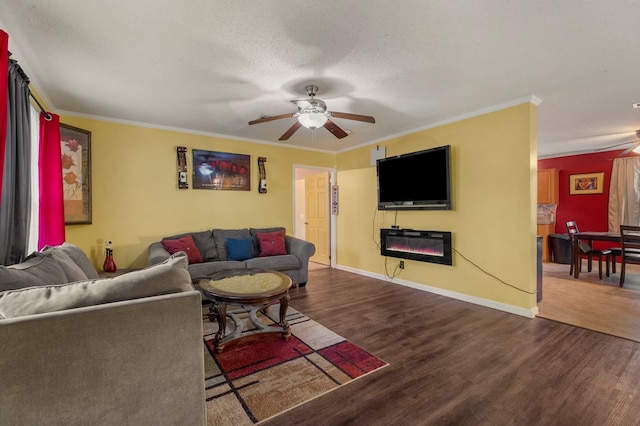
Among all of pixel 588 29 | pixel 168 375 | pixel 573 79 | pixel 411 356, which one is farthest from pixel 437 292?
pixel 168 375

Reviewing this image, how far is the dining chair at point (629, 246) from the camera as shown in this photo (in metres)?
4.25

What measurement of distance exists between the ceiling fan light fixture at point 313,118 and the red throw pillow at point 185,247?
7.88 feet

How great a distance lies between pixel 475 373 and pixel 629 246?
4.22 meters

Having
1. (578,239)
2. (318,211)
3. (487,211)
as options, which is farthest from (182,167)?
(578,239)

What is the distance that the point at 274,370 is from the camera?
221 centimetres

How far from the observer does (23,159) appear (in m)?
2.13

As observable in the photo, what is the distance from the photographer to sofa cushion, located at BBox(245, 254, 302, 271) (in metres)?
4.14

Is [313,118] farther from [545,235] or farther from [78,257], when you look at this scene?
[545,235]

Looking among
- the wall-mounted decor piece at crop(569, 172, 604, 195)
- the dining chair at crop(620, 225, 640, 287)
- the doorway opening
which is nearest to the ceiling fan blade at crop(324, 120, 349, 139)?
the doorway opening

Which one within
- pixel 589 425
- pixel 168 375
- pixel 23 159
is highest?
pixel 23 159

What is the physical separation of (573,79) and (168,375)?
4.02 m

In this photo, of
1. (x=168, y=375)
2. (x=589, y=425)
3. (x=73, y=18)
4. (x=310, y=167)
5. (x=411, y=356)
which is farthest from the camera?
(x=310, y=167)

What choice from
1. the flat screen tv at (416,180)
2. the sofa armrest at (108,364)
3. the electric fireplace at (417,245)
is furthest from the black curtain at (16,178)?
the electric fireplace at (417,245)

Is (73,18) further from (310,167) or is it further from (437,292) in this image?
(437,292)
